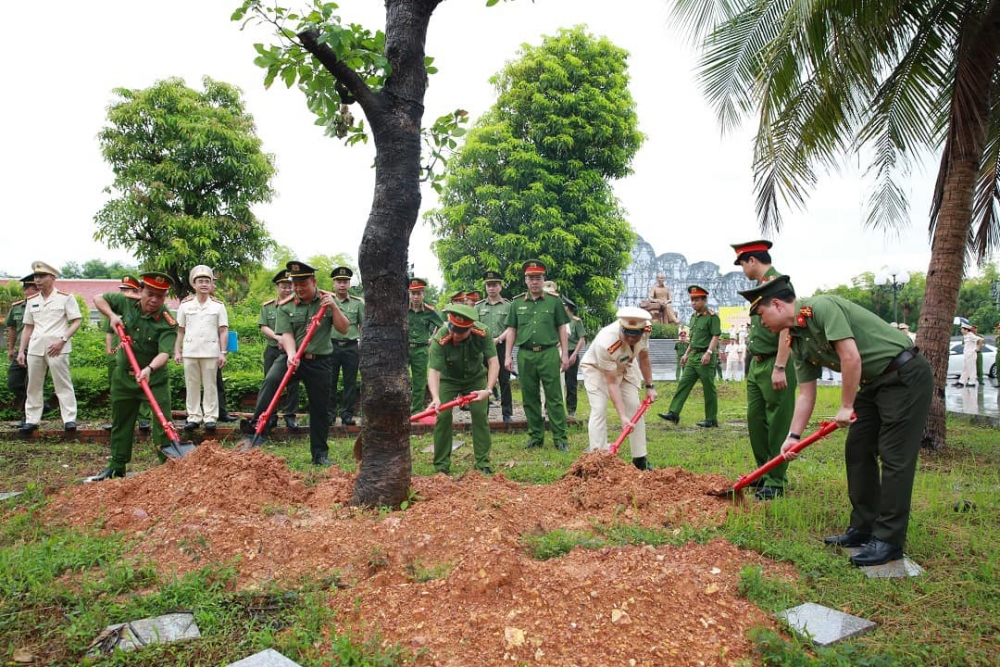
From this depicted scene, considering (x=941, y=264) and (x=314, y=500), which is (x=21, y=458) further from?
(x=941, y=264)

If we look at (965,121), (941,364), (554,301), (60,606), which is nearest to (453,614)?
(60,606)

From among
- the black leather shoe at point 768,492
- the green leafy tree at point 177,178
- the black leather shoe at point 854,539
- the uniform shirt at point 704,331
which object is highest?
the green leafy tree at point 177,178

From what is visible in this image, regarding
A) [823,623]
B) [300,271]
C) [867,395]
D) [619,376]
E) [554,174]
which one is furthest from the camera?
[554,174]

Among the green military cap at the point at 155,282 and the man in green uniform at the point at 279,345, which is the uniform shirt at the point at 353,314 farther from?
the green military cap at the point at 155,282

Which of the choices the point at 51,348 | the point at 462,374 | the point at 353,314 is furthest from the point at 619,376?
the point at 51,348

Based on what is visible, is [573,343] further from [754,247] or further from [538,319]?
[754,247]

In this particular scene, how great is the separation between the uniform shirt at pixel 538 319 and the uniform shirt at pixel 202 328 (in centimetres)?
363

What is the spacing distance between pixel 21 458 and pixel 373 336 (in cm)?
482

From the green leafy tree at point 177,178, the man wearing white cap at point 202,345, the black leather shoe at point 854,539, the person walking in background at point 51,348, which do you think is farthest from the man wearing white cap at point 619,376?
the green leafy tree at point 177,178

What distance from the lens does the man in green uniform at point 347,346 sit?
8.74m

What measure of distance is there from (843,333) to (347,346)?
648 cm

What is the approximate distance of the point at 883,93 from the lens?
8.34 metres

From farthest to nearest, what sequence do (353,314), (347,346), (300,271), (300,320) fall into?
(353,314)
(347,346)
(300,320)
(300,271)

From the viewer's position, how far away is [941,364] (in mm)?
7367
